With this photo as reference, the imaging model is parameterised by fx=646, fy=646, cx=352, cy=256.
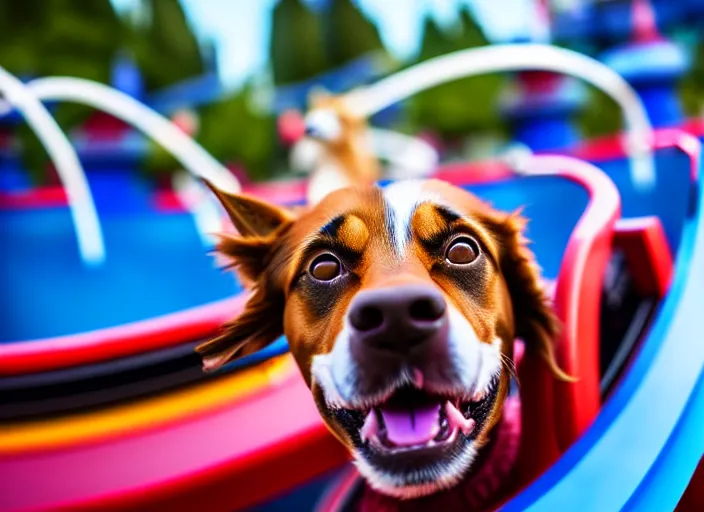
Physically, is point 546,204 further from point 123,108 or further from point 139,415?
point 123,108

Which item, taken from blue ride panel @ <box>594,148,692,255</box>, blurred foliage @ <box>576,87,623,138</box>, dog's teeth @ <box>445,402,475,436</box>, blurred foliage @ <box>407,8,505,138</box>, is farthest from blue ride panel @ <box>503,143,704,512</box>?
blurred foliage @ <box>407,8,505,138</box>

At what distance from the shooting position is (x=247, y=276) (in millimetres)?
841

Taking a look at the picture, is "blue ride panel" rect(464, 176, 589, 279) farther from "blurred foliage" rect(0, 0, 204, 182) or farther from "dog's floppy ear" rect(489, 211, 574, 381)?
"blurred foliage" rect(0, 0, 204, 182)

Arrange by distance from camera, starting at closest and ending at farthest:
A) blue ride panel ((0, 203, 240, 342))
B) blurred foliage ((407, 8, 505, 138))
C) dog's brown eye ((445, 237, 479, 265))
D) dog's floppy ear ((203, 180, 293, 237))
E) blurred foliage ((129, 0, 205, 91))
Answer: dog's brown eye ((445, 237, 479, 265)) → dog's floppy ear ((203, 180, 293, 237)) → blue ride panel ((0, 203, 240, 342)) → blurred foliage ((129, 0, 205, 91)) → blurred foliage ((407, 8, 505, 138))

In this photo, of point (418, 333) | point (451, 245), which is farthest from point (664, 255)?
point (418, 333)

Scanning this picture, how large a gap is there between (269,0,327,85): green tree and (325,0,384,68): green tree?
19 cm

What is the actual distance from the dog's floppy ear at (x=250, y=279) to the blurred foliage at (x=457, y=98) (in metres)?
9.53

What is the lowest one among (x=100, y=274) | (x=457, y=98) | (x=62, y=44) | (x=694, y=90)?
(x=457, y=98)

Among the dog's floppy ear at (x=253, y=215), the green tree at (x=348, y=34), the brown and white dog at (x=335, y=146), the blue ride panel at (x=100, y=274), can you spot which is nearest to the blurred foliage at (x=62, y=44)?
the green tree at (x=348, y=34)

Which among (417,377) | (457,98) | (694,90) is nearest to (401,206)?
(417,377)

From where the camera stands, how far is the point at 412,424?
26.7 inches

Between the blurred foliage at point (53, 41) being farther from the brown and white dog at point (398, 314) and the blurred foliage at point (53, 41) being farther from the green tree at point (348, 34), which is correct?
the brown and white dog at point (398, 314)

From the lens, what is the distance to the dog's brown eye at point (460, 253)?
0.72m

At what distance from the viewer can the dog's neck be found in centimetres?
80
